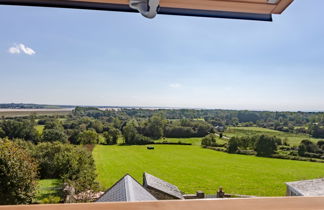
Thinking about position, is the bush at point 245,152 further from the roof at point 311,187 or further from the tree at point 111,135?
the tree at point 111,135

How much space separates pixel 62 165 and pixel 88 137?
0.67 m

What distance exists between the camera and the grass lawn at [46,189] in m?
3.43

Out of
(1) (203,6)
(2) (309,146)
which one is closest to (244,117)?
(2) (309,146)

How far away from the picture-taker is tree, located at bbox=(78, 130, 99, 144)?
161 inches

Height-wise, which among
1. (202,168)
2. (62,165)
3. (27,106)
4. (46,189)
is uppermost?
(27,106)

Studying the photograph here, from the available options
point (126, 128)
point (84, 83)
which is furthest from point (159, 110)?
point (84, 83)

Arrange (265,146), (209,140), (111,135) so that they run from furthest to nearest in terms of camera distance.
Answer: (265,146), (209,140), (111,135)

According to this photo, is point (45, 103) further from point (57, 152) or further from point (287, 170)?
point (287, 170)

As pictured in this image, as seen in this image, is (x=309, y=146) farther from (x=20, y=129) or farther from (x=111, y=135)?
(x=20, y=129)

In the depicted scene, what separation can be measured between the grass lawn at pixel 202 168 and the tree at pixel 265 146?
17cm

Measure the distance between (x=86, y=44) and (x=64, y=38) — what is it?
1.72 ft

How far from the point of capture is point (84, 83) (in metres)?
5.43

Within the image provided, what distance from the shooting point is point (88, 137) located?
4.11 meters

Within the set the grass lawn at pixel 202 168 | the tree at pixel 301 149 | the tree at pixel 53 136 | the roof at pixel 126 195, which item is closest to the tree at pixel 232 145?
the grass lawn at pixel 202 168
